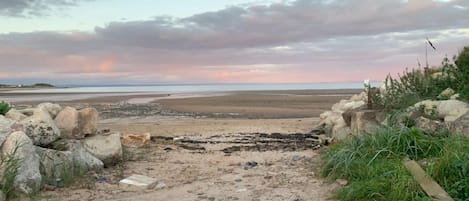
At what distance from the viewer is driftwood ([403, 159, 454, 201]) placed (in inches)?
195

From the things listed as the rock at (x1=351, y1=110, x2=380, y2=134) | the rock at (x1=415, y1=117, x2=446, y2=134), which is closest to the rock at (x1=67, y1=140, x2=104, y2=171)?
the rock at (x1=351, y1=110, x2=380, y2=134)

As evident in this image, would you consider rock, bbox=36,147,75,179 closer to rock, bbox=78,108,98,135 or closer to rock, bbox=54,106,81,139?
rock, bbox=54,106,81,139

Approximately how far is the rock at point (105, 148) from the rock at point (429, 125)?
18.0 feet

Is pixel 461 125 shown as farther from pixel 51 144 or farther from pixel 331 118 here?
pixel 51 144

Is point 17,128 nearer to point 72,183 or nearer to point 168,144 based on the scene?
point 72,183

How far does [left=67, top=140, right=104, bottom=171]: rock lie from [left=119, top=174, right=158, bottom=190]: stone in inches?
39.2

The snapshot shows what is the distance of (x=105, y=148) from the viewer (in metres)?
8.85

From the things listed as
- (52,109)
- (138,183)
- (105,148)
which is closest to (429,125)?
(138,183)

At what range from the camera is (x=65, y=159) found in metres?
7.57

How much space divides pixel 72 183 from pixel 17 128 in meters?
1.19

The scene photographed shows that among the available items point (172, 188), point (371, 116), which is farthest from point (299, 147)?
point (172, 188)

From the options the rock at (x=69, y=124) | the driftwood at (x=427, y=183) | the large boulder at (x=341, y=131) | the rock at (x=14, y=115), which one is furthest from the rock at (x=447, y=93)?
the rock at (x=14, y=115)

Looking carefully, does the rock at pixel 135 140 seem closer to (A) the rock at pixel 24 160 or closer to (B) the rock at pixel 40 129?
(B) the rock at pixel 40 129

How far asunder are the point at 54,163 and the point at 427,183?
536 cm
